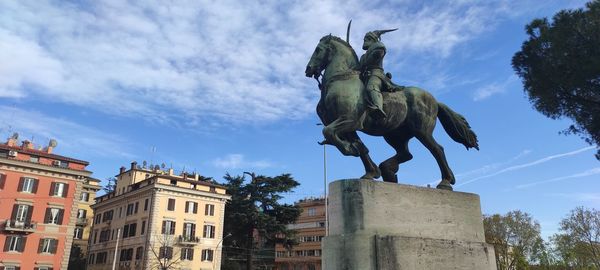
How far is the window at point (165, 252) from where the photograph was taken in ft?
151

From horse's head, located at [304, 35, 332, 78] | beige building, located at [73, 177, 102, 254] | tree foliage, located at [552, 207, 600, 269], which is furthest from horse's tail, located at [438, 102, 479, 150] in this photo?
beige building, located at [73, 177, 102, 254]

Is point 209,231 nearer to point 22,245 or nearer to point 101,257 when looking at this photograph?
point 101,257

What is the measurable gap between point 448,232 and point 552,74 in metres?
13.2

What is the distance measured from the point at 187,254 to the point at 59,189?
13826 millimetres

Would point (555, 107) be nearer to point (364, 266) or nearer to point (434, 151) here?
point (434, 151)

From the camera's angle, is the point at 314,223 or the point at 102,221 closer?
the point at 102,221

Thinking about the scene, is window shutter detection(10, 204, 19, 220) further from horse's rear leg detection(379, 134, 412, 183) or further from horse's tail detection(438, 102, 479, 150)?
horse's tail detection(438, 102, 479, 150)

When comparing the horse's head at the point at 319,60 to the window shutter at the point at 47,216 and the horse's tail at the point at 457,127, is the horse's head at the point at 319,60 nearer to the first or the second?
the horse's tail at the point at 457,127

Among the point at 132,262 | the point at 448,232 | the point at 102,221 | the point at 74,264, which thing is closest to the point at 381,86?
the point at 448,232

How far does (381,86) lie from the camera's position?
720 centimetres

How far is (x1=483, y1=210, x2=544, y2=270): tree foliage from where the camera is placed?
47.8 meters

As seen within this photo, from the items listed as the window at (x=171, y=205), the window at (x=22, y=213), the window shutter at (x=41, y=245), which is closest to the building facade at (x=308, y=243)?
the window at (x=171, y=205)

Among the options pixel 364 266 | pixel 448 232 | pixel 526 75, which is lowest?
pixel 364 266

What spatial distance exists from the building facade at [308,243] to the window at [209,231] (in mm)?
19155
